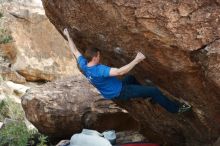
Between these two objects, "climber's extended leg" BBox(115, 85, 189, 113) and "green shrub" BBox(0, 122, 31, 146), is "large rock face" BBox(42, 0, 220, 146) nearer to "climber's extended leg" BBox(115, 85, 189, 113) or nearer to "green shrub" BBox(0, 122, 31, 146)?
"climber's extended leg" BBox(115, 85, 189, 113)

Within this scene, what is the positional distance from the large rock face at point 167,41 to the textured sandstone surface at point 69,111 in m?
2.43

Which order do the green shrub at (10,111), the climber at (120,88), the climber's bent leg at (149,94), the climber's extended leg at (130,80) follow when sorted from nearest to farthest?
the climber at (120,88)
the climber's bent leg at (149,94)
the climber's extended leg at (130,80)
the green shrub at (10,111)

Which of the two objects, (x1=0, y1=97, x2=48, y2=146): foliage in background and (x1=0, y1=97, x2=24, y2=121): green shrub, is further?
(x1=0, y1=97, x2=24, y2=121): green shrub

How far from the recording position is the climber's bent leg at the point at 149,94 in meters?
8.01

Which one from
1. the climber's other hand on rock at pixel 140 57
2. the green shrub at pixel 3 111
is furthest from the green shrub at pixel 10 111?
the climber's other hand on rock at pixel 140 57

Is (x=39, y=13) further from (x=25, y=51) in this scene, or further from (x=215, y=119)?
(x=215, y=119)

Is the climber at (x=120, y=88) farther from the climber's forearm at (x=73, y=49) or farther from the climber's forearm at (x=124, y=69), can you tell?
the climber's forearm at (x=124, y=69)

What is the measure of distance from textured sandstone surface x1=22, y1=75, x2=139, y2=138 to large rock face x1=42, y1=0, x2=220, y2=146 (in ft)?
7.98

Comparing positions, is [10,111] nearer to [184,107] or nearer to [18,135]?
[18,135]

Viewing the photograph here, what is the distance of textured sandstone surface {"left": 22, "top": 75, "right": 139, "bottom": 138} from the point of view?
11398 millimetres

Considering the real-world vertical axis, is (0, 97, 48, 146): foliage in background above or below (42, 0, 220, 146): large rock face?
below

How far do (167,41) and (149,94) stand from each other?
1.47 m

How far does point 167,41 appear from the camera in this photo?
680 cm

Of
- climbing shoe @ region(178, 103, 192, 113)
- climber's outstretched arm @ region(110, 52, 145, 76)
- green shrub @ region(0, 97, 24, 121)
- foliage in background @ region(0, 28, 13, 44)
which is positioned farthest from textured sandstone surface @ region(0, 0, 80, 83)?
climber's outstretched arm @ region(110, 52, 145, 76)
